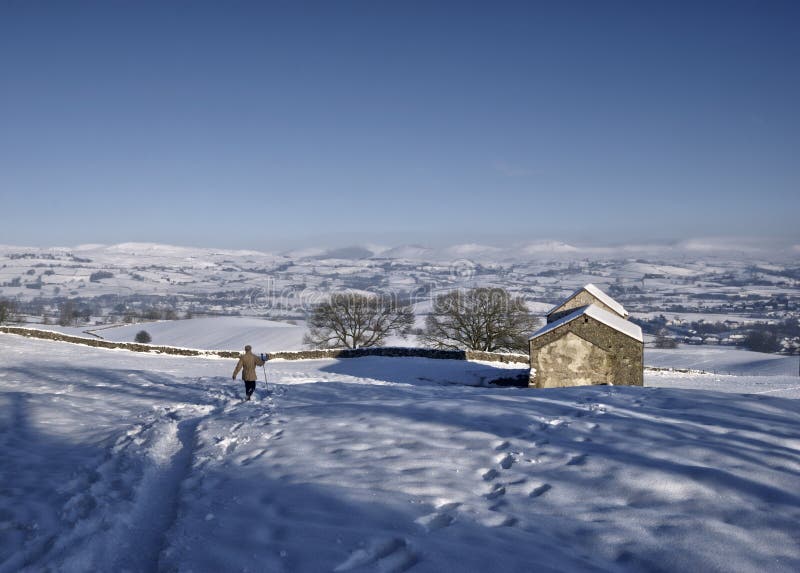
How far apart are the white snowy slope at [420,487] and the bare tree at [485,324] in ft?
99.2

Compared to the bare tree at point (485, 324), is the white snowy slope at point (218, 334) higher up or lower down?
lower down

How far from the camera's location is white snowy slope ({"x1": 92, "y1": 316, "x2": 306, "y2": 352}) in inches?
2492

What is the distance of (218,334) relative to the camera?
234ft

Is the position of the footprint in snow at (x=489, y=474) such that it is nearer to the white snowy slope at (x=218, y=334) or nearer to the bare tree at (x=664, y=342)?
the white snowy slope at (x=218, y=334)

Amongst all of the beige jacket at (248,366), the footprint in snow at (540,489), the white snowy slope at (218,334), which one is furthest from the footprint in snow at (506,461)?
the white snowy slope at (218,334)

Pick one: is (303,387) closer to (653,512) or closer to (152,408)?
(152,408)

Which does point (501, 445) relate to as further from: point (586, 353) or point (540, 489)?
point (586, 353)

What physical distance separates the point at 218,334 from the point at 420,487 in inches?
2754

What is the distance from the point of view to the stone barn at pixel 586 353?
21.8 metres

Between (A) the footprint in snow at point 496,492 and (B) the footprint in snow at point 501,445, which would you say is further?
Answer: (B) the footprint in snow at point 501,445

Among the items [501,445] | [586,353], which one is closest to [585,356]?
[586,353]

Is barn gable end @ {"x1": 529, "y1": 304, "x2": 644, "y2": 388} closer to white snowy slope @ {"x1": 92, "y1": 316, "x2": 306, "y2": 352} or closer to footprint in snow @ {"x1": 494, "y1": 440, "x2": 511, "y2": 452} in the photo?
footprint in snow @ {"x1": 494, "y1": 440, "x2": 511, "y2": 452}

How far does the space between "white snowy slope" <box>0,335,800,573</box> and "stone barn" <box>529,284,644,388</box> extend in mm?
9677

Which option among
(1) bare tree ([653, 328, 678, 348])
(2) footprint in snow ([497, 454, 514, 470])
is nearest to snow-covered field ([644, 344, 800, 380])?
(1) bare tree ([653, 328, 678, 348])
